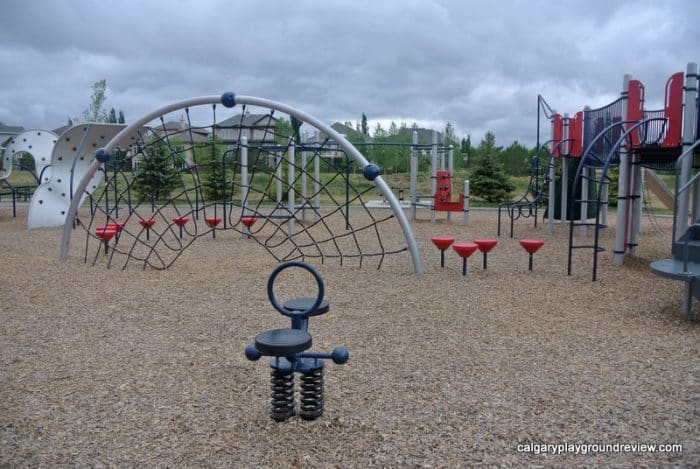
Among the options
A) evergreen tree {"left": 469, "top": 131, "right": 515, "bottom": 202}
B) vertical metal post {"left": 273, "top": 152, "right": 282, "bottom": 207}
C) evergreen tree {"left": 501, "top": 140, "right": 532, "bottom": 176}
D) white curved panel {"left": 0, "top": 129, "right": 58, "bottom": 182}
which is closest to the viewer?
vertical metal post {"left": 273, "top": 152, "right": 282, "bottom": 207}

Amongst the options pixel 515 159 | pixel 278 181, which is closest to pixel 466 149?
pixel 515 159

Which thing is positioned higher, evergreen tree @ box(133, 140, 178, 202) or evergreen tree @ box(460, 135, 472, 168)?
evergreen tree @ box(460, 135, 472, 168)

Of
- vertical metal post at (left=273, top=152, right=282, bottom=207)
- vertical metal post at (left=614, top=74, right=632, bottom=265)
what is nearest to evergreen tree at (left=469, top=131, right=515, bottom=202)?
vertical metal post at (left=273, top=152, right=282, bottom=207)

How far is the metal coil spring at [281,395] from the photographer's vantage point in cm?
317

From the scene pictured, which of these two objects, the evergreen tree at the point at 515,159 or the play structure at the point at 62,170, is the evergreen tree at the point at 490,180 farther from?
the play structure at the point at 62,170

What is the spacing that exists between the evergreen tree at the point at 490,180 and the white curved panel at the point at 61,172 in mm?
17056

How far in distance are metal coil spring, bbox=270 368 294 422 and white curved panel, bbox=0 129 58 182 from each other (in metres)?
15.0

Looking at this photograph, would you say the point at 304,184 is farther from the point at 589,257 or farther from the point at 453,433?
the point at 453,433

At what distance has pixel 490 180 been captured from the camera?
2636 cm

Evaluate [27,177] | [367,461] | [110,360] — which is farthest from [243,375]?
[27,177]

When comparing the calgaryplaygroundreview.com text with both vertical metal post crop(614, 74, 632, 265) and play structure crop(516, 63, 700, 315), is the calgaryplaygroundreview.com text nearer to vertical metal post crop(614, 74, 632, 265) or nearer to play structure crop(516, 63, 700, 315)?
play structure crop(516, 63, 700, 315)

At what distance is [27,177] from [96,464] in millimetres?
45283

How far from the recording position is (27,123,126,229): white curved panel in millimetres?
14023

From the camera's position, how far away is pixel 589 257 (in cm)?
933
